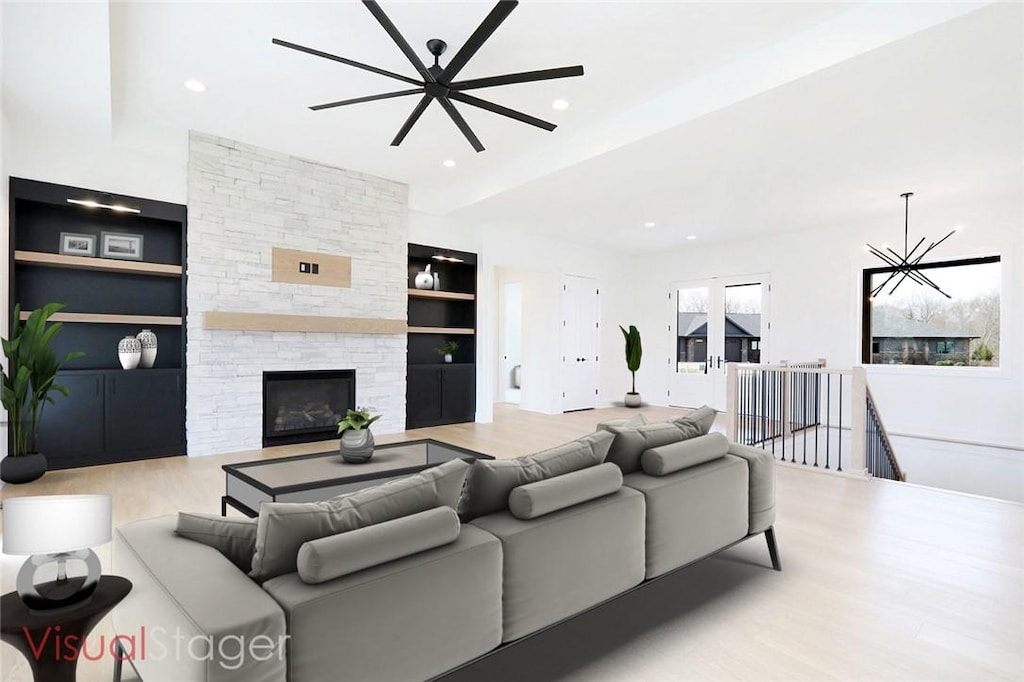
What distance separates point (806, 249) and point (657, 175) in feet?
12.8

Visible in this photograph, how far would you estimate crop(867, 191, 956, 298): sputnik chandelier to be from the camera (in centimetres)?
672

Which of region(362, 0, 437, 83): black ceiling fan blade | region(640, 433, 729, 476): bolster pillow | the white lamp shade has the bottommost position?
region(640, 433, 729, 476): bolster pillow

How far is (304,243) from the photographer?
5961 mm

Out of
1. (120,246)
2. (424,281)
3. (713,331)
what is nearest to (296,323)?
(120,246)

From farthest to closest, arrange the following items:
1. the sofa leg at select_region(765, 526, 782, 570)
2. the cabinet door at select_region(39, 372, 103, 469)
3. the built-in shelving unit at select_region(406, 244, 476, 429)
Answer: the built-in shelving unit at select_region(406, 244, 476, 429) < the cabinet door at select_region(39, 372, 103, 469) < the sofa leg at select_region(765, 526, 782, 570)

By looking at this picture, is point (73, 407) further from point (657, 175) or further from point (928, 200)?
point (928, 200)

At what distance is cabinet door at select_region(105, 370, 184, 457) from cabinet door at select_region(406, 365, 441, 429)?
2669mm

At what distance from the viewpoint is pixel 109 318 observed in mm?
4875

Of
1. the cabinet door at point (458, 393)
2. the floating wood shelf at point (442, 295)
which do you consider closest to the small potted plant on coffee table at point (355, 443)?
the floating wood shelf at point (442, 295)

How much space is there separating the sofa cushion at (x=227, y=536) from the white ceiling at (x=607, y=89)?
310 centimetres

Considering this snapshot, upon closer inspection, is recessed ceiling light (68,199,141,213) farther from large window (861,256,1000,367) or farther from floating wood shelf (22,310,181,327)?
large window (861,256,1000,367)

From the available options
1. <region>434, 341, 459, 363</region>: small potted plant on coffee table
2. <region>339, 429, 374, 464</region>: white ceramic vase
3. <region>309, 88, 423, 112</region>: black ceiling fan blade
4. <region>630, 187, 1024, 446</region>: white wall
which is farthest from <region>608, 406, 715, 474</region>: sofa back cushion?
<region>630, 187, 1024, 446</region>: white wall

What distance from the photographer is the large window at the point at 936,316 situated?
21.3ft

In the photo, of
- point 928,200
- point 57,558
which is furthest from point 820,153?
point 57,558
